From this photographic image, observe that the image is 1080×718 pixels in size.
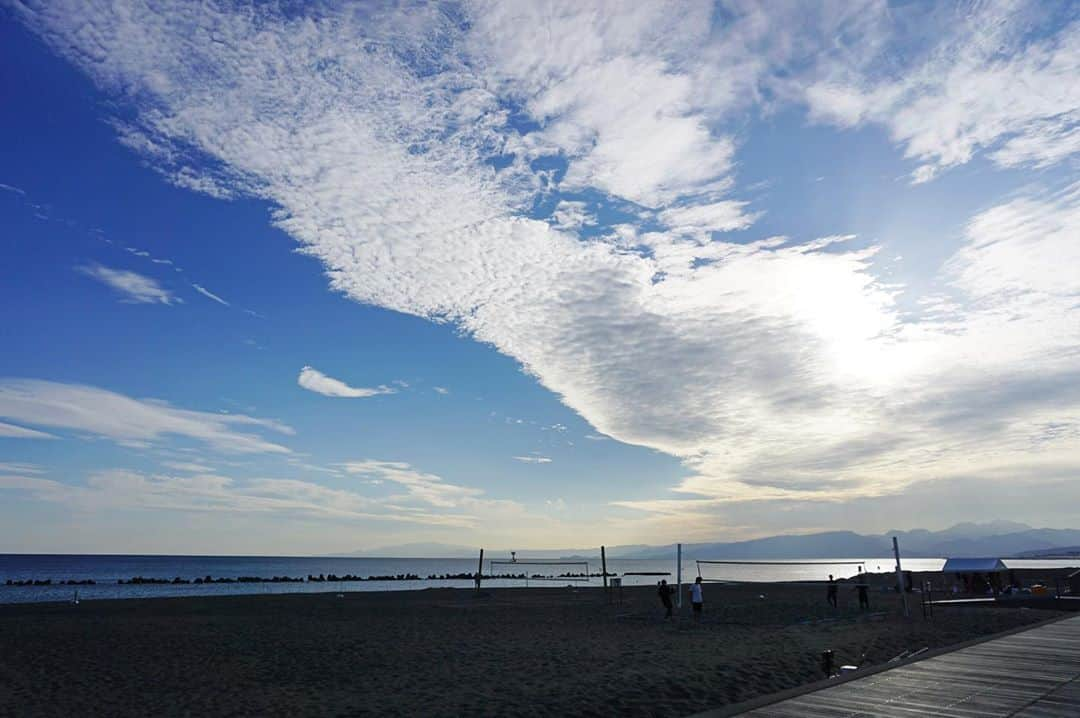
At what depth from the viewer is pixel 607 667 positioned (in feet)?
42.2

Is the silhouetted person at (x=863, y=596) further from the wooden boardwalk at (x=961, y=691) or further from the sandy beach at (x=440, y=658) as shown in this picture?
the wooden boardwalk at (x=961, y=691)

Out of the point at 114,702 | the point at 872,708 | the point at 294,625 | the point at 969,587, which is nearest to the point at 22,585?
the point at 294,625

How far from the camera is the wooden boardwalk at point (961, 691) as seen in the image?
271 inches

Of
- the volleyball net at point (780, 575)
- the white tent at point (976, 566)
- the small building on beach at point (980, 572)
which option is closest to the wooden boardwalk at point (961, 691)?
the volleyball net at point (780, 575)

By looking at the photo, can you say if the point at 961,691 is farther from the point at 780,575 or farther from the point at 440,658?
the point at 780,575

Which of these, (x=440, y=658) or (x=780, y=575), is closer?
(x=440, y=658)

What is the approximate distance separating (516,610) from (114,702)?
64.5 feet

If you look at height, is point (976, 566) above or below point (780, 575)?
above

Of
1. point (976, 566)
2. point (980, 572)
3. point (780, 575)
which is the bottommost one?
point (780, 575)

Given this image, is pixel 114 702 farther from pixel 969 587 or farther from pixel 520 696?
pixel 969 587

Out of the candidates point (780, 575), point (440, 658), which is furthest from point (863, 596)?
point (780, 575)

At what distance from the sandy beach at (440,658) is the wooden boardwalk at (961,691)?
2.14 m

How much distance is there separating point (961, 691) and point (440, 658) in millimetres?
9908

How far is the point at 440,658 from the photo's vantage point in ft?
48.2
